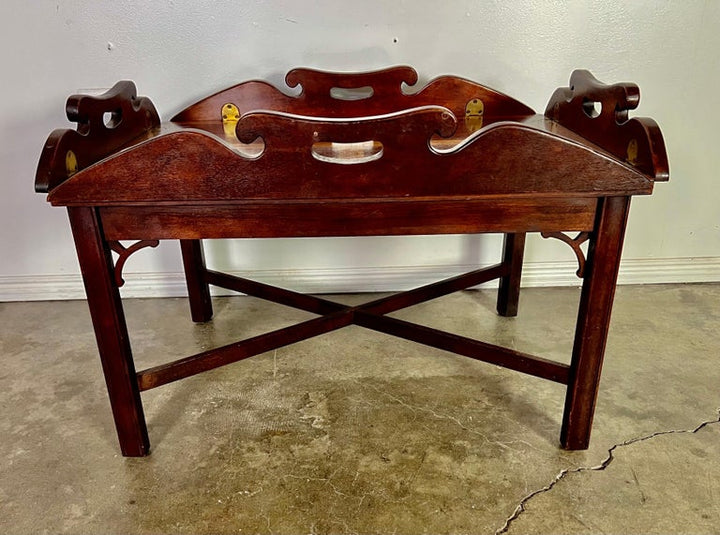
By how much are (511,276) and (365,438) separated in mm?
919

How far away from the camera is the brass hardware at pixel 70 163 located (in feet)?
3.98

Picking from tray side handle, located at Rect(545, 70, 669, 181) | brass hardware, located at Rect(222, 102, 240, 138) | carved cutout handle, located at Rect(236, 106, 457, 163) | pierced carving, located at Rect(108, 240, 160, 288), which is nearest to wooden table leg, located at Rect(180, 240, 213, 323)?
brass hardware, located at Rect(222, 102, 240, 138)

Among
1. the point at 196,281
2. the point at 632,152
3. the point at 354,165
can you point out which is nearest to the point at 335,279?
the point at 196,281

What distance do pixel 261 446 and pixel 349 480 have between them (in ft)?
0.90

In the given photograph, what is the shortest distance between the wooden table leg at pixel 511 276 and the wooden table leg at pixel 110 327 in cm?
134

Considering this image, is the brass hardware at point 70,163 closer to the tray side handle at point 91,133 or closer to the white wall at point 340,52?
the tray side handle at point 91,133

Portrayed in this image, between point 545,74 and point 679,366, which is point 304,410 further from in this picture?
point 545,74

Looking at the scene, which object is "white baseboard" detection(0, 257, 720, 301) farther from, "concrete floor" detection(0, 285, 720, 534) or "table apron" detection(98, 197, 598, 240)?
"table apron" detection(98, 197, 598, 240)

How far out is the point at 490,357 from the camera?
1508 mm

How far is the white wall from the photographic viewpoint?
6.45 ft

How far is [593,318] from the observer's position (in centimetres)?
131

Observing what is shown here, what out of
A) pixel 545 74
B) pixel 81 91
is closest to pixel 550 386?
pixel 545 74

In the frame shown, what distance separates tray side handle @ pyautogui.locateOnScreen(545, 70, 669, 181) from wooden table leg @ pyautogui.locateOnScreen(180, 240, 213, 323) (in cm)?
134

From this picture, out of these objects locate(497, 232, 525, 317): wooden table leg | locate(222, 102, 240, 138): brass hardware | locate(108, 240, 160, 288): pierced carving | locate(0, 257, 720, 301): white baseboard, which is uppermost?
locate(222, 102, 240, 138): brass hardware
